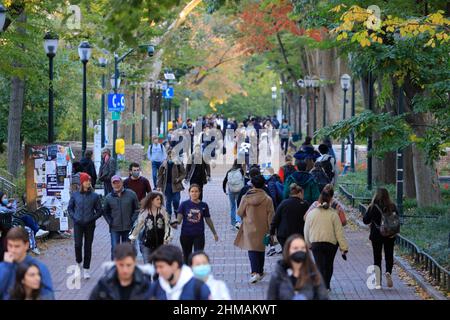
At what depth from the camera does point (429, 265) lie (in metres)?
16.9

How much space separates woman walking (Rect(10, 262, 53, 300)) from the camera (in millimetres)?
9352

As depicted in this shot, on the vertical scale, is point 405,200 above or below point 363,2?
below

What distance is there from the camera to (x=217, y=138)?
49.6 meters

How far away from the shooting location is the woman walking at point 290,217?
16312mm

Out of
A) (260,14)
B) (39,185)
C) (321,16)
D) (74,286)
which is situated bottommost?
(74,286)

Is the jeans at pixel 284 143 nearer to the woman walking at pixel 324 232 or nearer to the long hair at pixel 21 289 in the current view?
the woman walking at pixel 324 232

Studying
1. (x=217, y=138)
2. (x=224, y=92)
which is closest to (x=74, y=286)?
(x=217, y=138)

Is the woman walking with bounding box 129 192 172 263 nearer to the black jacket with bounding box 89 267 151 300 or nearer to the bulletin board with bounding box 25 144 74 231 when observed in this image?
the black jacket with bounding box 89 267 151 300

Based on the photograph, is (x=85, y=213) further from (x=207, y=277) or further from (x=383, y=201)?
(x=207, y=277)

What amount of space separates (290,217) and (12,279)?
7.08 metres

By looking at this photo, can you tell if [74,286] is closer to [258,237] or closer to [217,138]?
[258,237]

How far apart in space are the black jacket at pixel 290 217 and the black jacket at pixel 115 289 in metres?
7.14

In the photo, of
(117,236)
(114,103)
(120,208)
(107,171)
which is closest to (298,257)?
(120,208)
